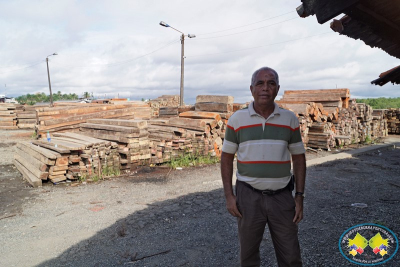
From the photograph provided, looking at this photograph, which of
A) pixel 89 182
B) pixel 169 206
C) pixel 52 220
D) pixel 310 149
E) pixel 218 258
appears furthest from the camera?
pixel 310 149

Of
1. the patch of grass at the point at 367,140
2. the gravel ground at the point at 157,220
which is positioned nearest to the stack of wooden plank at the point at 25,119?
the gravel ground at the point at 157,220

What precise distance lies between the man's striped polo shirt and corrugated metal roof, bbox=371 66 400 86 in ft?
6.22

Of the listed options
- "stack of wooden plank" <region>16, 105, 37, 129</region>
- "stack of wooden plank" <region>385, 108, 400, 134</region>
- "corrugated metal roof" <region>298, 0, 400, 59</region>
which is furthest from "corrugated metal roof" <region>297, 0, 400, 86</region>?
"stack of wooden plank" <region>16, 105, 37, 129</region>

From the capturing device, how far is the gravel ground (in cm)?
363

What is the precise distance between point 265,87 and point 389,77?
2200 millimetres

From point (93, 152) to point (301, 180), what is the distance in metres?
6.05

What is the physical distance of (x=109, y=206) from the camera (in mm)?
5535

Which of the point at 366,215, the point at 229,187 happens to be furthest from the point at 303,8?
the point at 366,215

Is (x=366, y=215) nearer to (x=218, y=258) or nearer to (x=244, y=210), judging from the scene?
(x=218, y=258)

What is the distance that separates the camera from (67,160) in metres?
7.14

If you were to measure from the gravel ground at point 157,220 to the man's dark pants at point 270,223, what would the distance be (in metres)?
1.06

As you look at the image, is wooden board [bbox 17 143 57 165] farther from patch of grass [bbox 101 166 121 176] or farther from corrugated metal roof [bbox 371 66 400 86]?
corrugated metal roof [bbox 371 66 400 86]

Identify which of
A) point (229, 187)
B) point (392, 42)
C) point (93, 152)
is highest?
point (392, 42)

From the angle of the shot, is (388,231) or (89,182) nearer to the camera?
(388,231)
